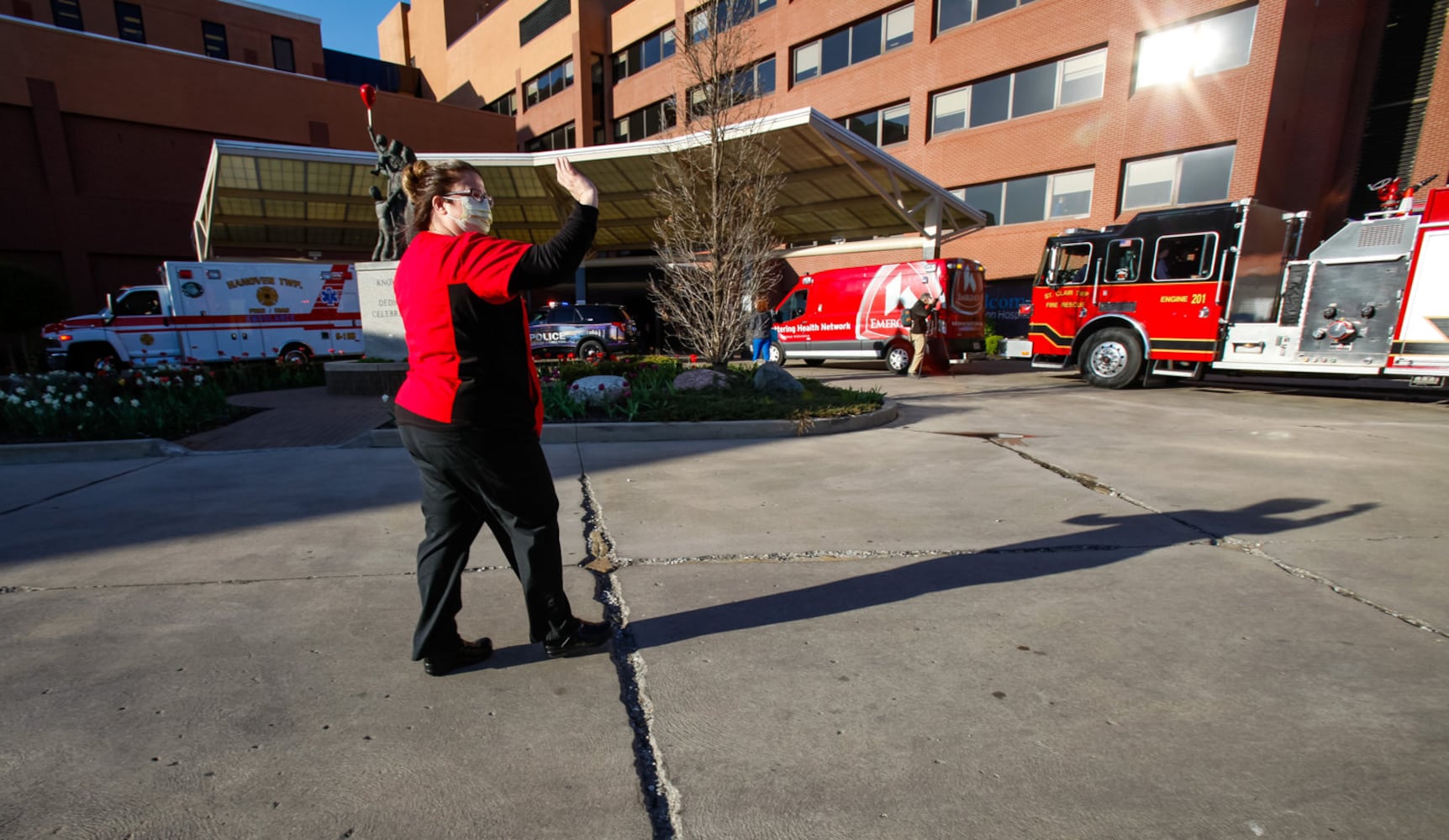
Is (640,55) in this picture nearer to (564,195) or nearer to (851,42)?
(851,42)

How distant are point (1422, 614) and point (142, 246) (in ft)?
105

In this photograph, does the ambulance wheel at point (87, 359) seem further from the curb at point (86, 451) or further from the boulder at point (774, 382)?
the boulder at point (774, 382)

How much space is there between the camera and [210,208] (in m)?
19.4

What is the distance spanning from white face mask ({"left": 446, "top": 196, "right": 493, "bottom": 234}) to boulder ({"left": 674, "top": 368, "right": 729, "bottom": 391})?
6114mm

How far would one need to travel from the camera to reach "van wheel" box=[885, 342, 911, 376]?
604 inches

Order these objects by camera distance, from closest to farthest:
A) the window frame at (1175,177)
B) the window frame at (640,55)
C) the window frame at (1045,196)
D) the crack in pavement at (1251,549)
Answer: the crack in pavement at (1251,549), the window frame at (1175,177), the window frame at (1045,196), the window frame at (640,55)

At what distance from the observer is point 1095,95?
60.6 feet

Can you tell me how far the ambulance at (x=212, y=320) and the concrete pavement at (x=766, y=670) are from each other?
42.3ft

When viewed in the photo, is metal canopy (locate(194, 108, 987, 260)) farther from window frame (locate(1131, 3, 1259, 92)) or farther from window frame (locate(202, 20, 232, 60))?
window frame (locate(202, 20, 232, 60))

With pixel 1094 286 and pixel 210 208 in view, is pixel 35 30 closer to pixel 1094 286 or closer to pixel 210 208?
pixel 210 208

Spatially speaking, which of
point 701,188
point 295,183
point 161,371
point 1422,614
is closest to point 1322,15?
point 701,188

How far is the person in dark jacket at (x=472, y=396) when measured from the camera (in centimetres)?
220

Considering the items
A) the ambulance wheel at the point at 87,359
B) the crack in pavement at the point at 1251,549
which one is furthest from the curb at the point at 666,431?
the ambulance wheel at the point at 87,359

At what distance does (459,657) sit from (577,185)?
1.85 meters
